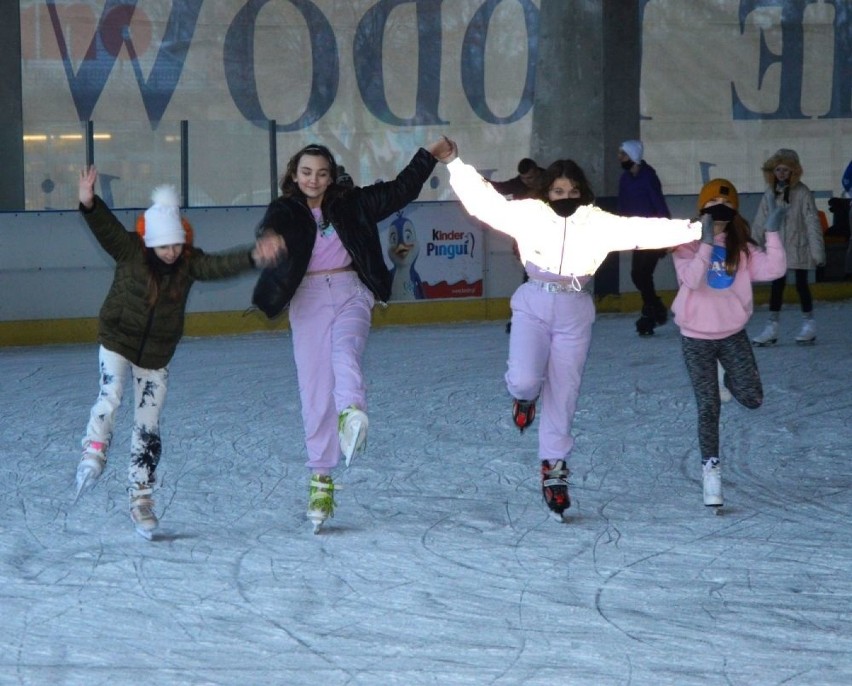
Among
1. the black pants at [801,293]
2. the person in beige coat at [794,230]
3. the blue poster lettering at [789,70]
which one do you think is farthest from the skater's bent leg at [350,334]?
the blue poster lettering at [789,70]

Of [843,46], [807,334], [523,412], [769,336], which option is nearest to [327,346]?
[523,412]

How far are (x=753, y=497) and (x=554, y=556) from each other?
4.74 ft

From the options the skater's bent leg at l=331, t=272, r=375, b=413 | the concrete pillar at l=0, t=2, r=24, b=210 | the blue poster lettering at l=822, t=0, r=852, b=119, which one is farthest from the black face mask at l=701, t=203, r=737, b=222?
the blue poster lettering at l=822, t=0, r=852, b=119

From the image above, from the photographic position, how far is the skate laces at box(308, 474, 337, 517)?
5945 mm

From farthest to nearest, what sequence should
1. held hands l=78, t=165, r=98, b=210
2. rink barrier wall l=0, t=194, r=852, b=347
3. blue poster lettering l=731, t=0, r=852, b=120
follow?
1. blue poster lettering l=731, t=0, r=852, b=120
2. rink barrier wall l=0, t=194, r=852, b=347
3. held hands l=78, t=165, r=98, b=210

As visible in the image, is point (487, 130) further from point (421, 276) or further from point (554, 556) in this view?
point (554, 556)

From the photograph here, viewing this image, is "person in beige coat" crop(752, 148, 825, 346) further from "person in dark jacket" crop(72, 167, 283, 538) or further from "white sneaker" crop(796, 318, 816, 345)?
"person in dark jacket" crop(72, 167, 283, 538)

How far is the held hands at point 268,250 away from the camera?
566cm

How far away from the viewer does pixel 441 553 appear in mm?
5559

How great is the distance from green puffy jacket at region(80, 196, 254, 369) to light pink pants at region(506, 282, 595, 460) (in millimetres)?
1100

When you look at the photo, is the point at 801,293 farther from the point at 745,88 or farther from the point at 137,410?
the point at 745,88

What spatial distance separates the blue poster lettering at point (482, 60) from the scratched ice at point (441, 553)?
13642mm

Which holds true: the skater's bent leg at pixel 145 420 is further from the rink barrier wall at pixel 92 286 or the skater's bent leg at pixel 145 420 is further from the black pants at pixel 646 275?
the rink barrier wall at pixel 92 286

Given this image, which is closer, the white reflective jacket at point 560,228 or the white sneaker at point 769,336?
the white reflective jacket at point 560,228
